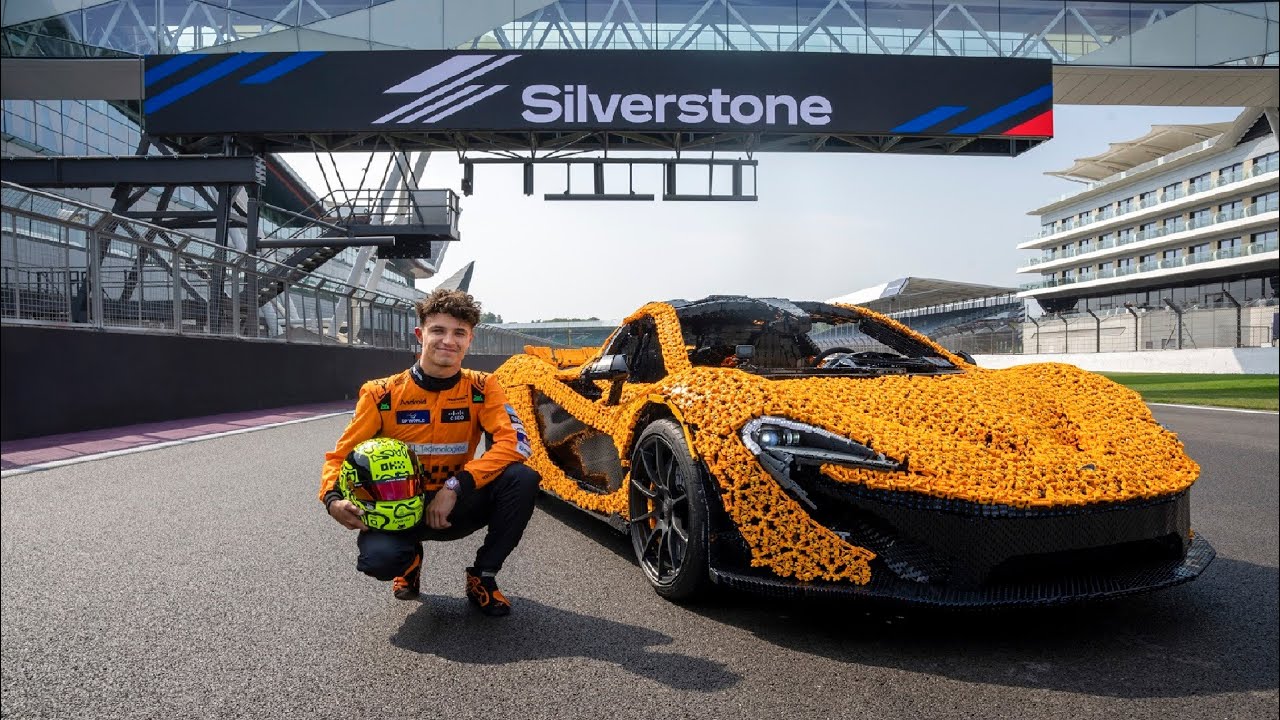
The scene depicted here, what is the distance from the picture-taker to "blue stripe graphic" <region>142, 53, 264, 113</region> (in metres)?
15.6

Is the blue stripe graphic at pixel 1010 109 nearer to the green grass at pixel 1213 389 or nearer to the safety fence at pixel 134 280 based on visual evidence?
the green grass at pixel 1213 389

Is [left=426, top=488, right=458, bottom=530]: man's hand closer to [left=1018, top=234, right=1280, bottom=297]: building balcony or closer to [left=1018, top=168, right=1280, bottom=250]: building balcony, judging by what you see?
[left=1018, top=168, right=1280, bottom=250]: building balcony

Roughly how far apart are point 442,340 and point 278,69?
15722mm

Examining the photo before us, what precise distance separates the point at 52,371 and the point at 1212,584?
9.67m

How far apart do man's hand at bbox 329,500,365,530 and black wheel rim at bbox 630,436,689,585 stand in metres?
1.03

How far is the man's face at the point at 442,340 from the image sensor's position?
257 cm

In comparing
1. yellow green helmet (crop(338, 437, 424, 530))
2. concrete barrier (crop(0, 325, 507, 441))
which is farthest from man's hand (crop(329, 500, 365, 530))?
concrete barrier (crop(0, 325, 507, 441))

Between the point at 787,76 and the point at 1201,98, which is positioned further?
the point at 1201,98

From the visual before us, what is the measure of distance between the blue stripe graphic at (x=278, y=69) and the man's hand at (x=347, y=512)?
15.6m

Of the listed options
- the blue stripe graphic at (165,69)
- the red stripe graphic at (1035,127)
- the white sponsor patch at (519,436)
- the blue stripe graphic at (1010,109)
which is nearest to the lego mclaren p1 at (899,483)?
the white sponsor patch at (519,436)

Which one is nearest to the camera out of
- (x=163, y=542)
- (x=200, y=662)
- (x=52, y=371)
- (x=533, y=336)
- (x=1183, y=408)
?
(x=200, y=662)

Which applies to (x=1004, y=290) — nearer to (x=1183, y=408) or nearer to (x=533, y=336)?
(x=1183, y=408)

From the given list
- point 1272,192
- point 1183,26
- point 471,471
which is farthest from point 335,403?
point 1272,192

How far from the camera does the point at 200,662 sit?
224cm
